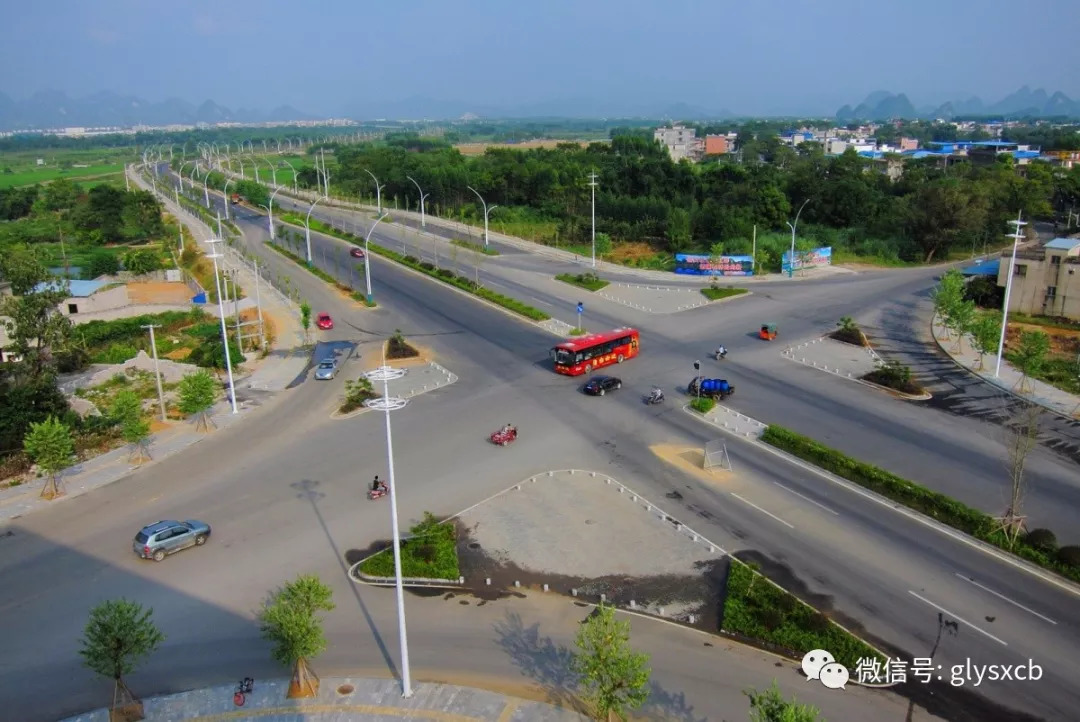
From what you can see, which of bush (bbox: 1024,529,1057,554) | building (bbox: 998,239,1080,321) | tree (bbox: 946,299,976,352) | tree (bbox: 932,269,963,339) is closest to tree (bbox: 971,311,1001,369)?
tree (bbox: 946,299,976,352)

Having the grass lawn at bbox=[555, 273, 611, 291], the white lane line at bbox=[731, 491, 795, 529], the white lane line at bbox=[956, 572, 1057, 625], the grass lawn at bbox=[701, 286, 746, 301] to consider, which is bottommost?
the white lane line at bbox=[956, 572, 1057, 625]

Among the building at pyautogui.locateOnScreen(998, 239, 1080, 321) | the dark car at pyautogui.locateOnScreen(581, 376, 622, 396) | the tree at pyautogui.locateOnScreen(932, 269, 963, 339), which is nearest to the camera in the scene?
the dark car at pyautogui.locateOnScreen(581, 376, 622, 396)

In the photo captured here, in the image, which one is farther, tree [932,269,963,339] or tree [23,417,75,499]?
tree [932,269,963,339]

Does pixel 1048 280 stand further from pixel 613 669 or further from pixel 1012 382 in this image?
pixel 613 669

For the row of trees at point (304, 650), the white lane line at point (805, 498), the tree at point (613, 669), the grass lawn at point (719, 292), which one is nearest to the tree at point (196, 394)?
the row of trees at point (304, 650)

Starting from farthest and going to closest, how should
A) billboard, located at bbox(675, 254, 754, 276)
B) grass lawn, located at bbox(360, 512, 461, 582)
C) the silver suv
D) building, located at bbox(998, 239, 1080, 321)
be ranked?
billboard, located at bbox(675, 254, 754, 276) < building, located at bbox(998, 239, 1080, 321) < the silver suv < grass lawn, located at bbox(360, 512, 461, 582)

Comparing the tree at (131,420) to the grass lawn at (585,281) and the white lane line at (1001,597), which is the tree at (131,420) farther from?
the grass lawn at (585,281)

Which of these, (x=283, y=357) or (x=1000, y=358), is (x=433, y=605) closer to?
(x=283, y=357)

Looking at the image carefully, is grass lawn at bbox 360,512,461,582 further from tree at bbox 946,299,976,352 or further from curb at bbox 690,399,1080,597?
tree at bbox 946,299,976,352
